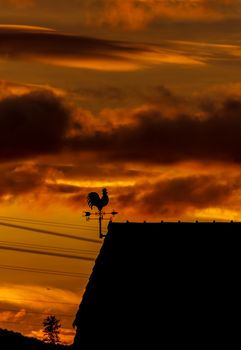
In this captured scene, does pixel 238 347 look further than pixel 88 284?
No

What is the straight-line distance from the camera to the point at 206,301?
3248 inches

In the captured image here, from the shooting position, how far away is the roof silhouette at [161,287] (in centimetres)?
8206

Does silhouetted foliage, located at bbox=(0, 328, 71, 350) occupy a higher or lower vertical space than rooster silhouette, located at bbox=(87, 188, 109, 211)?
lower

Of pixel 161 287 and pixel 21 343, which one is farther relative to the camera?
pixel 21 343

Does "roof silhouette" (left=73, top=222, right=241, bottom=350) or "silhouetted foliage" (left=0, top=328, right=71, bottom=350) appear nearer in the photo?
"roof silhouette" (left=73, top=222, right=241, bottom=350)

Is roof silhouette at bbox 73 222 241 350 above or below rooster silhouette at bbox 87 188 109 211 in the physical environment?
below

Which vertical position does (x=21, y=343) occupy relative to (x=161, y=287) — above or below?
above

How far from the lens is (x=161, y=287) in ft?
274

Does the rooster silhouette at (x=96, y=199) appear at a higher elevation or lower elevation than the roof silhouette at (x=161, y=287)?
higher

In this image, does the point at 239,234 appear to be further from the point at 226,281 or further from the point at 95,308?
the point at 95,308

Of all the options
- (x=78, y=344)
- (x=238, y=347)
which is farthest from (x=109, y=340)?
(x=238, y=347)

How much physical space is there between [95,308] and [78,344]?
2.14 metres

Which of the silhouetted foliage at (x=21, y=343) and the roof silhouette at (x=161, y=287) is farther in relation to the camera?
the silhouetted foliage at (x=21, y=343)

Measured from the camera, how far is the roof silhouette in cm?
8206
